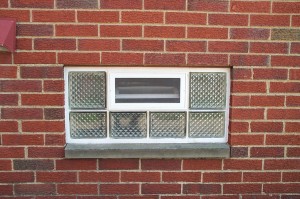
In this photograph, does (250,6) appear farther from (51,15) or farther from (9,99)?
(9,99)

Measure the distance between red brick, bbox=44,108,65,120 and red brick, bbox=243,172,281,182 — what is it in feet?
5.16

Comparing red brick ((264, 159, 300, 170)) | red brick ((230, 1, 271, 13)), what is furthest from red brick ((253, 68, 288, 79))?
red brick ((264, 159, 300, 170))

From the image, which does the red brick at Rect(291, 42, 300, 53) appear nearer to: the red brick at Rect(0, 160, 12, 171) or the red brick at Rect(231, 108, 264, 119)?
the red brick at Rect(231, 108, 264, 119)

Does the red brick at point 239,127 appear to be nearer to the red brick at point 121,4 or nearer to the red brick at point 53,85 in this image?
the red brick at point 121,4

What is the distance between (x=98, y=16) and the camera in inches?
103

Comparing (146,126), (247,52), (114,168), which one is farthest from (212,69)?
(114,168)

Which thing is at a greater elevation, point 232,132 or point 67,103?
point 67,103

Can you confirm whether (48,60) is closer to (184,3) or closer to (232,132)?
(184,3)

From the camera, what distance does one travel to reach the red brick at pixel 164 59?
2.68m

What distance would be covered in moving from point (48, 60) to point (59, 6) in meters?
0.42

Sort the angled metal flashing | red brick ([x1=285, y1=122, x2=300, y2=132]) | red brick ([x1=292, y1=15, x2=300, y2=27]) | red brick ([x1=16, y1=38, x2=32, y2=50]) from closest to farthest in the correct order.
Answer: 1. the angled metal flashing
2. red brick ([x1=16, y1=38, x2=32, y2=50])
3. red brick ([x1=292, y1=15, x2=300, y2=27])
4. red brick ([x1=285, y1=122, x2=300, y2=132])

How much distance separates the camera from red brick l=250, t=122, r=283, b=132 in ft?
9.17

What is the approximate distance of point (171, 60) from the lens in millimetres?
2693

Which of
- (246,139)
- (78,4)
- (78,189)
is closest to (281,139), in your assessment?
(246,139)
